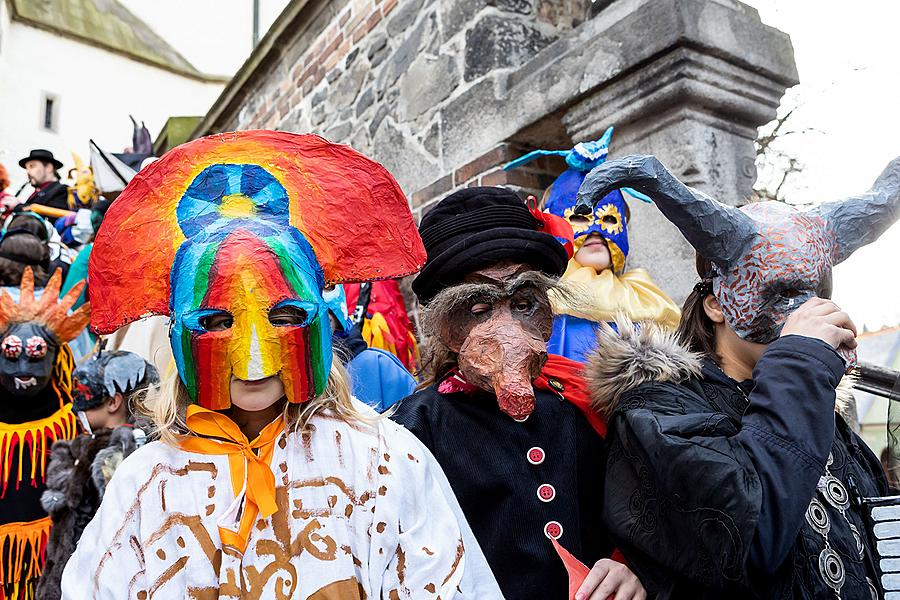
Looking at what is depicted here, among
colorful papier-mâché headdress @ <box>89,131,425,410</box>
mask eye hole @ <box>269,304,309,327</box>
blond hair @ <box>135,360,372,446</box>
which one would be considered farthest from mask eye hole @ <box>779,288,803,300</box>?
mask eye hole @ <box>269,304,309,327</box>

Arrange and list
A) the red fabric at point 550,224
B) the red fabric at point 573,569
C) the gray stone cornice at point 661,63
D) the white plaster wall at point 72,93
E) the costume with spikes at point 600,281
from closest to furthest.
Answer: the red fabric at point 573,569, the red fabric at point 550,224, the costume with spikes at point 600,281, the gray stone cornice at point 661,63, the white plaster wall at point 72,93

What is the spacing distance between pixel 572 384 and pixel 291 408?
0.79 meters

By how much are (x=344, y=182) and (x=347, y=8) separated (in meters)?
4.09

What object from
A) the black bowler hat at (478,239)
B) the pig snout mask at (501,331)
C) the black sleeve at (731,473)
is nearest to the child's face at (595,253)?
the black bowler hat at (478,239)

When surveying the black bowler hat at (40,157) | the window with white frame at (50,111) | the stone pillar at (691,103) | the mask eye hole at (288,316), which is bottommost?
the mask eye hole at (288,316)

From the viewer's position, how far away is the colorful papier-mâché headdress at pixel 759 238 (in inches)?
63.1

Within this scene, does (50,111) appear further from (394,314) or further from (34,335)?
(394,314)

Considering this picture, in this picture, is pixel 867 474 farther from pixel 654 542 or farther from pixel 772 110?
pixel 772 110

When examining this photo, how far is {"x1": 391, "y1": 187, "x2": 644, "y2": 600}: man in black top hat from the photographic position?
1.65 metres

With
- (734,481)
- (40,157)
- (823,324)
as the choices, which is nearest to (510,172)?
(823,324)

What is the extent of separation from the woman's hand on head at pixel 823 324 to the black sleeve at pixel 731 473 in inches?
1.3

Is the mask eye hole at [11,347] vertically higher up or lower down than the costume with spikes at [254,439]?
higher up

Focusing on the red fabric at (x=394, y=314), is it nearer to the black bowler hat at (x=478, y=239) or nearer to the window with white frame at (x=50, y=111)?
the black bowler hat at (x=478, y=239)

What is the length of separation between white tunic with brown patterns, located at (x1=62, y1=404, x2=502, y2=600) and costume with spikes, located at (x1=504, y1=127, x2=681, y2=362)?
3.79 feet
